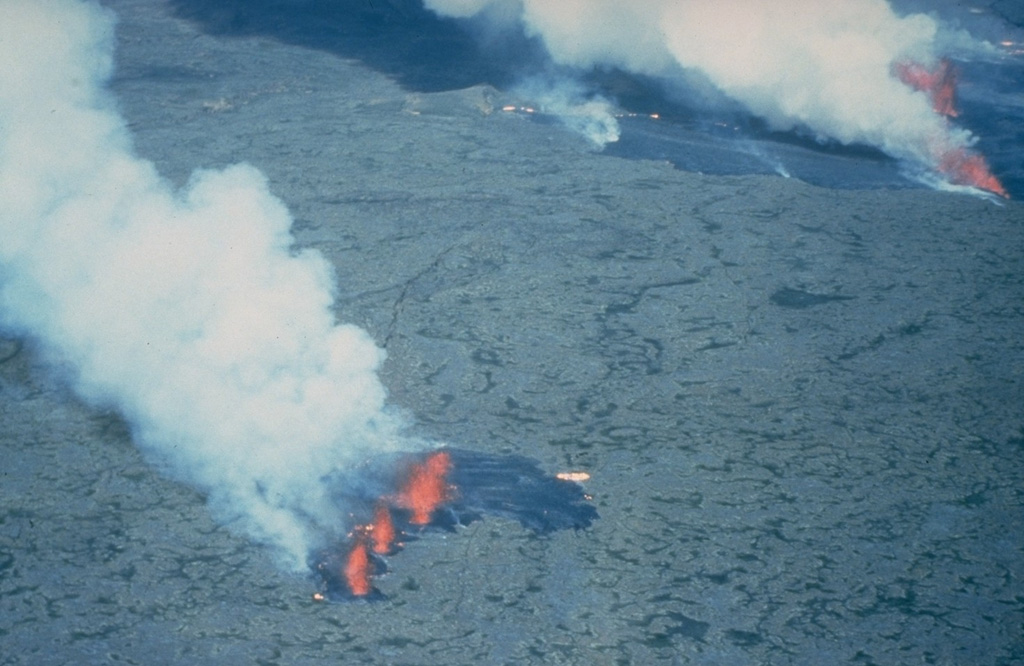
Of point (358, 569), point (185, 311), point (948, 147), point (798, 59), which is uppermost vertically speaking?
point (798, 59)

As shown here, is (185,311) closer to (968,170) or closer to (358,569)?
(358,569)

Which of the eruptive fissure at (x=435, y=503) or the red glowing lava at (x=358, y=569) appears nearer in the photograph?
the red glowing lava at (x=358, y=569)

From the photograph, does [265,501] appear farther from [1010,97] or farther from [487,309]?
[1010,97]

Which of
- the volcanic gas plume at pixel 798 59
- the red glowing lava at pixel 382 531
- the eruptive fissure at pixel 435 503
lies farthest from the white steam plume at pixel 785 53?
the red glowing lava at pixel 382 531

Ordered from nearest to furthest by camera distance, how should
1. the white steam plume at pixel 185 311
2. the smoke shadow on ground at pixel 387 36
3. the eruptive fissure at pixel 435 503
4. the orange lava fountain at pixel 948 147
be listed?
the eruptive fissure at pixel 435 503 < the white steam plume at pixel 185 311 < the orange lava fountain at pixel 948 147 < the smoke shadow on ground at pixel 387 36

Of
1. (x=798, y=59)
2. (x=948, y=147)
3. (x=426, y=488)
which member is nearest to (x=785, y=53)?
(x=798, y=59)

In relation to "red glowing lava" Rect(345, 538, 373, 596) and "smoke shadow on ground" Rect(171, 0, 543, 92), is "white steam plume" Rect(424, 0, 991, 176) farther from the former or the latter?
"red glowing lava" Rect(345, 538, 373, 596)

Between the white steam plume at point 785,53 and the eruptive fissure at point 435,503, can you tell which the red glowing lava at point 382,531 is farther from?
the white steam plume at point 785,53

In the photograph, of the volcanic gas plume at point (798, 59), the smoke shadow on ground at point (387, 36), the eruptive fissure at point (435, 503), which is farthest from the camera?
the smoke shadow on ground at point (387, 36)
